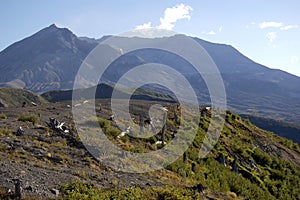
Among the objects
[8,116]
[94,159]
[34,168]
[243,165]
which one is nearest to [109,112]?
[8,116]

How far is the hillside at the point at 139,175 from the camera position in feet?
59.9

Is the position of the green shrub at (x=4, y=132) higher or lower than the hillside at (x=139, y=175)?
higher

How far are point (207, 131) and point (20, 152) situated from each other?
85.7 ft

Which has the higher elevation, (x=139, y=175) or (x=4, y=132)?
(x=4, y=132)

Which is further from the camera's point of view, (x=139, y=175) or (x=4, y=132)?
(x=4, y=132)

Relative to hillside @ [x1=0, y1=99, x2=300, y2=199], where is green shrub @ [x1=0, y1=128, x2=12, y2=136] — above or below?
above

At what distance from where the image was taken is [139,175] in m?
23.3

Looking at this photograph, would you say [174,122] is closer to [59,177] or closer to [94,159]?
[94,159]

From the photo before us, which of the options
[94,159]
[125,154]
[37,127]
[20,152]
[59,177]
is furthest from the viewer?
[37,127]

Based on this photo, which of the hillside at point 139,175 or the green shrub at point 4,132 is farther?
the green shrub at point 4,132

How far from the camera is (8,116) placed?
36562 mm

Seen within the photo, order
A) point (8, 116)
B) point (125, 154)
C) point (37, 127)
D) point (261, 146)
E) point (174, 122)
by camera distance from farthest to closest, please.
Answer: point (261, 146) → point (174, 122) → point (8, 116) → point (37, 127) → point (125, 154)

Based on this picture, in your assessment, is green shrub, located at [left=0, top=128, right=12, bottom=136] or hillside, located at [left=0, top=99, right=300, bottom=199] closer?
hillside, located at [left=0, top=99, right=300, bottom=199]

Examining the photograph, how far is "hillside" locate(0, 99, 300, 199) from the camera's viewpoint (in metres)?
18.3
